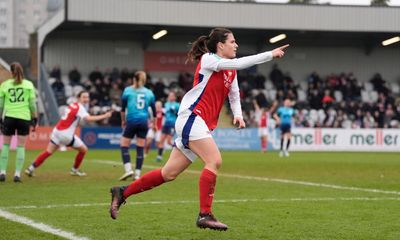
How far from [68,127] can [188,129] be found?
8.54 m

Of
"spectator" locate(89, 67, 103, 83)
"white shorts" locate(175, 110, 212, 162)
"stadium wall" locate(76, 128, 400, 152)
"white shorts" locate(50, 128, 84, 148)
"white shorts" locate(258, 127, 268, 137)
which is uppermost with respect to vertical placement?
"spectator" locate(89, 67, 103, 83)

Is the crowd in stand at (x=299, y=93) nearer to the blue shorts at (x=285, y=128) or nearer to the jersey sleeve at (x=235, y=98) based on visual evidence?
the blue shorts at (x=285, y=128)

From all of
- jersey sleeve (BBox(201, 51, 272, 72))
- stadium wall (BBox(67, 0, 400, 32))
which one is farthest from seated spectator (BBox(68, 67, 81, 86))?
jersey sleeve (BBox(201, 51, 272, 72))

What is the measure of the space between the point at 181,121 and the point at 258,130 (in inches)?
1146

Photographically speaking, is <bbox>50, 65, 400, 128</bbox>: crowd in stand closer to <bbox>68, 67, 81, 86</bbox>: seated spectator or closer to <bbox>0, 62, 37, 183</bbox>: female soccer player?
<bbox>68, 67, 81, 86</bbox>: seated spectator

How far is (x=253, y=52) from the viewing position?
4628cm

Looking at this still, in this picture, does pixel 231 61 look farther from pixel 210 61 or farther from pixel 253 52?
pixel 253 52

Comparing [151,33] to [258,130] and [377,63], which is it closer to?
[258,130]

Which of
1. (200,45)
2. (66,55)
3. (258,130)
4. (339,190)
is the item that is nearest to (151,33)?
(66,55)

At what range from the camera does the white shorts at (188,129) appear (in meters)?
7.37

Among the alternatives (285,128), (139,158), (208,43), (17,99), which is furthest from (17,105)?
(285,128)

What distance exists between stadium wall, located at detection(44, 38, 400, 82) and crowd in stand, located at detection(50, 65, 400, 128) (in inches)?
42.2

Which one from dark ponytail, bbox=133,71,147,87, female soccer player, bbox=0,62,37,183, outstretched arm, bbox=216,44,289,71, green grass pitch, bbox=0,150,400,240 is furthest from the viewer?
dark ponytail, bbox=133,71,147,87

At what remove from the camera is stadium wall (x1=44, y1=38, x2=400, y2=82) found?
43125 millimetres
